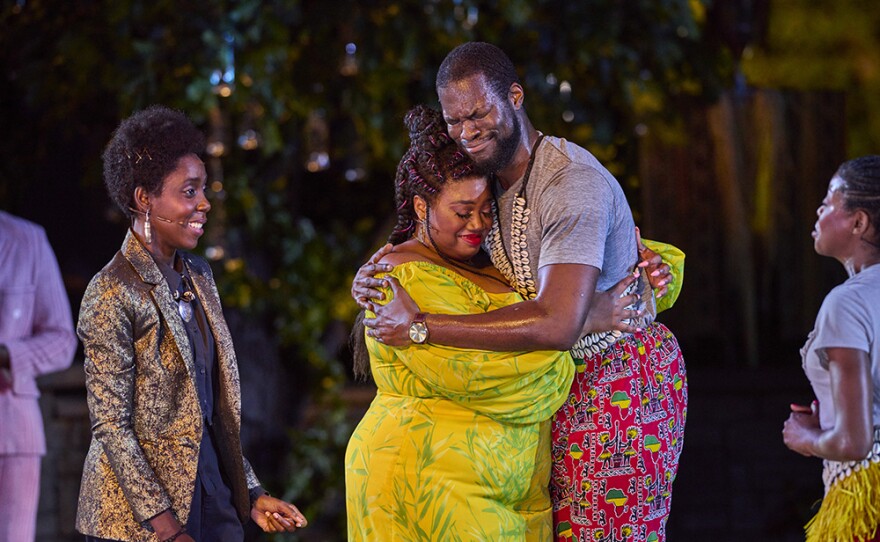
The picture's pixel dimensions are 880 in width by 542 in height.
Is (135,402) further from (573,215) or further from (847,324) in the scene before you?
(847,324)

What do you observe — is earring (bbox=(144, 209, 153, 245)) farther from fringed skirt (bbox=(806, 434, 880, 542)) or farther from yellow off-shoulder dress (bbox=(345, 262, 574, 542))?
fringed skirt (bbox=(806, 434, 880, 542))

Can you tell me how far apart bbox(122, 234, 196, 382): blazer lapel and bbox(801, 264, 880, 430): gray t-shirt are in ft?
5.26

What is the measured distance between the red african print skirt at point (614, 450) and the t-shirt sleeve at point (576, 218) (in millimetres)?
348

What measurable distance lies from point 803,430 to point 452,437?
993mm

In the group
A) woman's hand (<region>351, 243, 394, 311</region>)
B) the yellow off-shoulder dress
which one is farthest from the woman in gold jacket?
woman's hand (<region>351, 243, 394, 311</region>)

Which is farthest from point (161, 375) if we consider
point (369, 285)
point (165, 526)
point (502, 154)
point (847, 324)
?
point (847, 324)

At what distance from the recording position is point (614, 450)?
306cm

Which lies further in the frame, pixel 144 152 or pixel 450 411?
pixel 450 411

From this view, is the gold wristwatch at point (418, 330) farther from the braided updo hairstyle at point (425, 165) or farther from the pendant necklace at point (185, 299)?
the pendant necklace at point (185, 299)

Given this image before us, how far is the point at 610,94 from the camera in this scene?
571cm

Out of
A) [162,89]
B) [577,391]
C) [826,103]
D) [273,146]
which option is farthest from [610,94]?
[577,391]

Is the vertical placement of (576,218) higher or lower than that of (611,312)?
higher

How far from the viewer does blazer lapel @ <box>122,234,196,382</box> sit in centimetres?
280

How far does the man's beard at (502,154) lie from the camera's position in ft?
9.93
